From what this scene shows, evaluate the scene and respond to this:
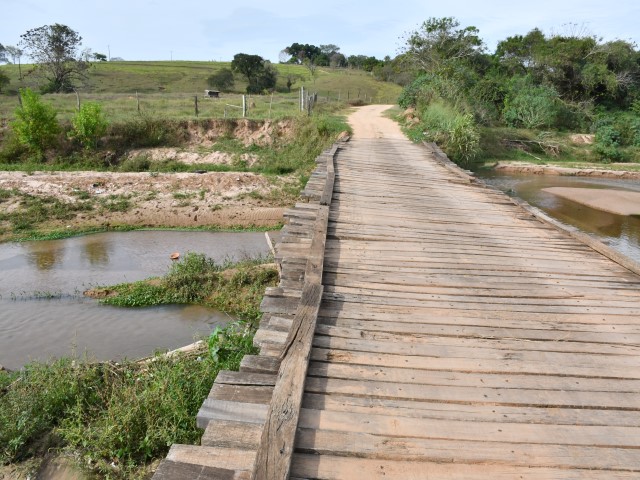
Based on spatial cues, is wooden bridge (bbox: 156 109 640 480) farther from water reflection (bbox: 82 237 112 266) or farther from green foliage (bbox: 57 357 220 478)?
water reflection (bbox: 82 237 112 266)

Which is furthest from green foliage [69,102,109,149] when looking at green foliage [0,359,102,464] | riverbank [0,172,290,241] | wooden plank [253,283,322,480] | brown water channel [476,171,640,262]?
wooden plank [253,283,322,480]

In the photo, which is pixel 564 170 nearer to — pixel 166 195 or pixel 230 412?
pixel 166 195

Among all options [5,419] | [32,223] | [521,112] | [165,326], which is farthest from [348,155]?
[521,112]

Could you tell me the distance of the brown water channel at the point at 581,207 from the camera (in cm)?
1244

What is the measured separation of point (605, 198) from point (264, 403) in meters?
16.8

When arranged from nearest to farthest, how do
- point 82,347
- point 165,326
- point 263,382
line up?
point 263,382 → point 82,347 → point 165,326

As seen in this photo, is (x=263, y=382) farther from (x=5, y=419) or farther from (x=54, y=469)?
(x=5, y=419)

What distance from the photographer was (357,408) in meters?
2.63

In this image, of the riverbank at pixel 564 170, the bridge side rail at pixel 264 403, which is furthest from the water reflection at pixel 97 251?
the riverbank at pixel 564 170

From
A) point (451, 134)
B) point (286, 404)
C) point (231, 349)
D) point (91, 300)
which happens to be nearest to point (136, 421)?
point (231, 349)

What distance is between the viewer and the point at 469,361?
10.3ft

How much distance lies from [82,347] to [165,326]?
4.12ft

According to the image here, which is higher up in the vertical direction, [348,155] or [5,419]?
Answer: [348,155]

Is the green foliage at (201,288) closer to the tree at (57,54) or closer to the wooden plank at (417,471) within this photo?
the wooden plank at (417,471)
